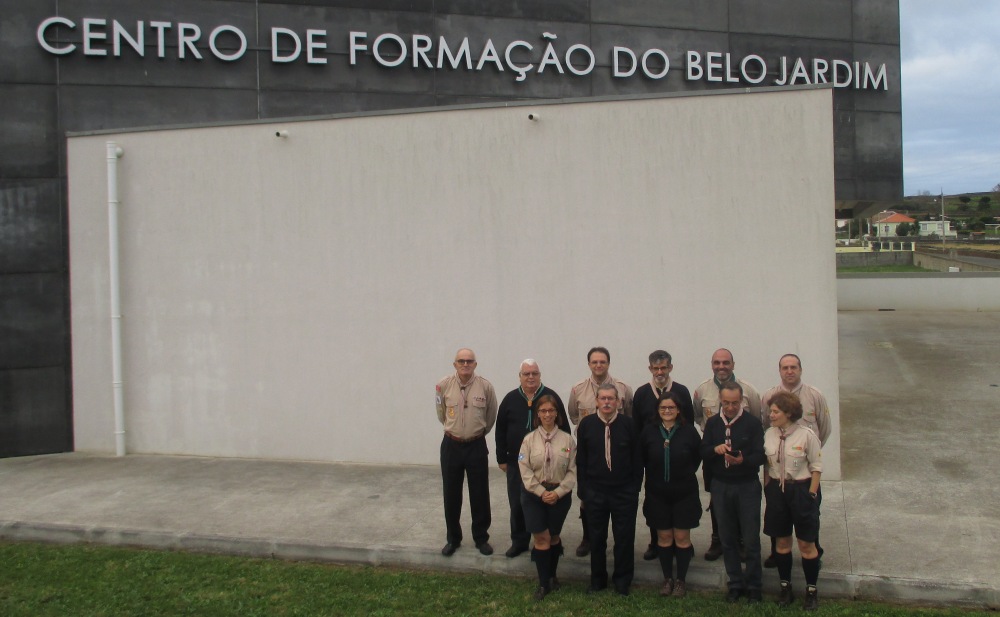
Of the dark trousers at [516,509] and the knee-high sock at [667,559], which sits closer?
the knee-high sock at [667,559]

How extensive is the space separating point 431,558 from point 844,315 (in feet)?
67.4

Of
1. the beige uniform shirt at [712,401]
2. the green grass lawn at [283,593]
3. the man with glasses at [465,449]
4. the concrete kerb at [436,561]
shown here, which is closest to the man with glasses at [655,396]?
the beige uniform shirt at [712,401]

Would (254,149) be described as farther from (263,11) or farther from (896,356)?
(896,356)

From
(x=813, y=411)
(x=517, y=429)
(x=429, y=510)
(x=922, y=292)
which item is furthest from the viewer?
(x=922, y=292)

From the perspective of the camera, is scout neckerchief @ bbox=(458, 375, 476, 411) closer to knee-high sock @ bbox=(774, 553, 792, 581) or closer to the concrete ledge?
knee-high sock @ bbox=(774, 553, 792, 581)

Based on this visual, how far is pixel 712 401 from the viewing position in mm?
6031

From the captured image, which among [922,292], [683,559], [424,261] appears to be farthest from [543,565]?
[922,292]

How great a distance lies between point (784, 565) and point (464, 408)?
252 centimetres

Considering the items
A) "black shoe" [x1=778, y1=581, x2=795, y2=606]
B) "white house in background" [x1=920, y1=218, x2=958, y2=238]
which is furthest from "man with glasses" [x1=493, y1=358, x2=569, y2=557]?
"white house in background" [x1=920, y1=218, x2=958, y2=238]

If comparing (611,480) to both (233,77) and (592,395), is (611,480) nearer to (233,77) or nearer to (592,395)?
(592,395)

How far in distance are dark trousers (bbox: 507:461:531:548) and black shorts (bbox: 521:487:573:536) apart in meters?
0.52

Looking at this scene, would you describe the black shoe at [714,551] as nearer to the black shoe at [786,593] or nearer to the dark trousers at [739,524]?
the dark trousers at [739,524]

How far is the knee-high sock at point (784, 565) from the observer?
5234mm

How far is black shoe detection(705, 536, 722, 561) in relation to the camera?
5.91m
